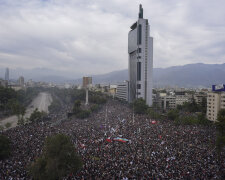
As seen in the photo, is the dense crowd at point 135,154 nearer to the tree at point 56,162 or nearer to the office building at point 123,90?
the tree at point 56,162

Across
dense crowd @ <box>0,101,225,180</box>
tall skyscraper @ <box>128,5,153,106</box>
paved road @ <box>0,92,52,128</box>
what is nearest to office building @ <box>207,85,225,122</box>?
dense crowd @ <box>0,101,225,180</box>

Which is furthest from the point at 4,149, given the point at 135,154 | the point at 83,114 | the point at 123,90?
the point at 123,90

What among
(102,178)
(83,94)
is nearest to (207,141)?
(102,178)

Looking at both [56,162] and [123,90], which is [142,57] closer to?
[123,90]

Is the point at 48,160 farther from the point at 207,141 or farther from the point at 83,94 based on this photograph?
the point at 83,94

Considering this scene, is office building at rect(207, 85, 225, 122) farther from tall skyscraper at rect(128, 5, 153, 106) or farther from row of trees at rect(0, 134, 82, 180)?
row of trees at rect(0, 134, 82, 180)

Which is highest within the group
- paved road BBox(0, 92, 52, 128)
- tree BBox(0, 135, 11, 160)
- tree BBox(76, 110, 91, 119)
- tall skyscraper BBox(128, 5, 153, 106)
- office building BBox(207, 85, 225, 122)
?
tall skyscraper BBox(128, 5, 153, 106)
